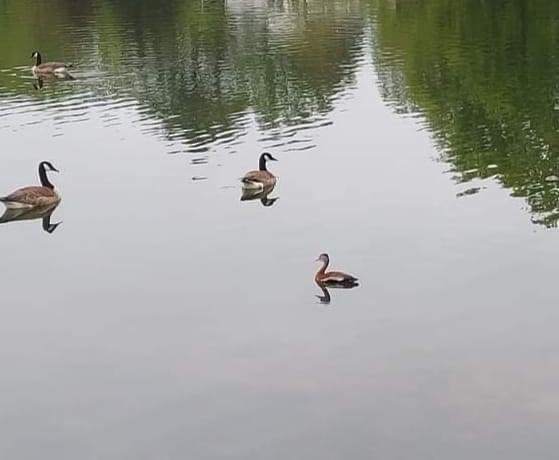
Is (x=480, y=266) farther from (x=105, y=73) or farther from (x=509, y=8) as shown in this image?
(x=509, y=8)

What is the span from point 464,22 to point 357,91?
961 inches

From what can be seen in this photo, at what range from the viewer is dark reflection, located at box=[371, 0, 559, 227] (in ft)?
102

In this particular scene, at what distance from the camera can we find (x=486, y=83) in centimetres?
4528

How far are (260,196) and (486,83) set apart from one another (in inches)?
745

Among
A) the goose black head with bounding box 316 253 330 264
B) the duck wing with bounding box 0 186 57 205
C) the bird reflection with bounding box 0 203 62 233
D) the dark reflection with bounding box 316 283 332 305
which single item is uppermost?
the duck wing with bounding box 0 186 57 205

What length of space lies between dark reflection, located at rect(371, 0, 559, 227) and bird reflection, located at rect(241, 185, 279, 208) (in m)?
5.42

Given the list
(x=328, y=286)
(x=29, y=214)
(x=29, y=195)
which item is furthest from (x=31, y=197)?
(x=328, y=286)

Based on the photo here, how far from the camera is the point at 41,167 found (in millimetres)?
30469

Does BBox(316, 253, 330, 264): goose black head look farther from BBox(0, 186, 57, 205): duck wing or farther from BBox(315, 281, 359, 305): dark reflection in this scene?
BBox(0, 186, 57, 205): duck wing

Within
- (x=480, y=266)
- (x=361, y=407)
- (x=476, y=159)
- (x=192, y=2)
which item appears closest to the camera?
(x=361, y=407)

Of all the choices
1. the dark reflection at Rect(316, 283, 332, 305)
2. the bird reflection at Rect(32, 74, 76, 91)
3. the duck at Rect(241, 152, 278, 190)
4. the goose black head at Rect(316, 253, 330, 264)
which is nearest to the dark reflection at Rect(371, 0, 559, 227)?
the duck at Rect(241, 152, 278, 190)

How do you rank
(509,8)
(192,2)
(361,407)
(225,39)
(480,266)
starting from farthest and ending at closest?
(192,2), (509,8), (225,39), (480,266), (361,407)

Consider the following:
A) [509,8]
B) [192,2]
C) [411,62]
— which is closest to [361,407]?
[411,62]

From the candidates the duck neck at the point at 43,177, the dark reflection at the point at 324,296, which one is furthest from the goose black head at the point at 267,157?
the dark reflection at the point at 324,296
